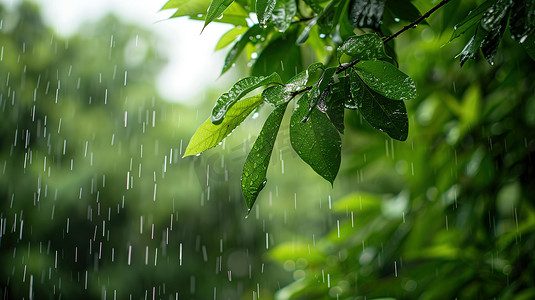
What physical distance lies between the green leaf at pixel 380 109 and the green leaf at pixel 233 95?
0.25 feet

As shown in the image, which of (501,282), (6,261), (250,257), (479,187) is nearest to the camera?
(501,282)

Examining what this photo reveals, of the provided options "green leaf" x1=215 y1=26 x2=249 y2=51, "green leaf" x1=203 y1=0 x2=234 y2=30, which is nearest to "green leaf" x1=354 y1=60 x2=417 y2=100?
"green leaf" x1=203 y1=0 x2=234 y2=30

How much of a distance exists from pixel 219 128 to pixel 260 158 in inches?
1.7

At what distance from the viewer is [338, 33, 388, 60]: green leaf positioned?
362 mm

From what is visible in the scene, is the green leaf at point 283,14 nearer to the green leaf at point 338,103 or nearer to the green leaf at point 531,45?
the green leaf at point 338,103

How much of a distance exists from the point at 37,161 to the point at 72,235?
3.46ft

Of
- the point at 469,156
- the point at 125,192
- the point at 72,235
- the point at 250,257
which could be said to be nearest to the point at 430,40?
the point at 469,156

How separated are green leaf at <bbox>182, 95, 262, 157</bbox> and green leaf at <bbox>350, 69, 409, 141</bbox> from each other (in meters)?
0.08

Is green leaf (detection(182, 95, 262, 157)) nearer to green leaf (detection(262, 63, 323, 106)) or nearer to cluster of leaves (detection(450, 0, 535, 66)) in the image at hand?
green leaf (detection(262, 63, 323, 106))

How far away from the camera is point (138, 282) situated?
585cm

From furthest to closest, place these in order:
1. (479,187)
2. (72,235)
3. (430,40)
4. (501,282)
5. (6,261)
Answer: (72,235) < (6,261) < (430,40) < (479,187) < (501,282)

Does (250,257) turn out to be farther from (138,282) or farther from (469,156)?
(469,156)

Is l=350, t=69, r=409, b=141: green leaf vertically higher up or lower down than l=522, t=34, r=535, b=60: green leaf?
lower down

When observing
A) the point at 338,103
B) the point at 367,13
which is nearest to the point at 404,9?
the point at 367,13
